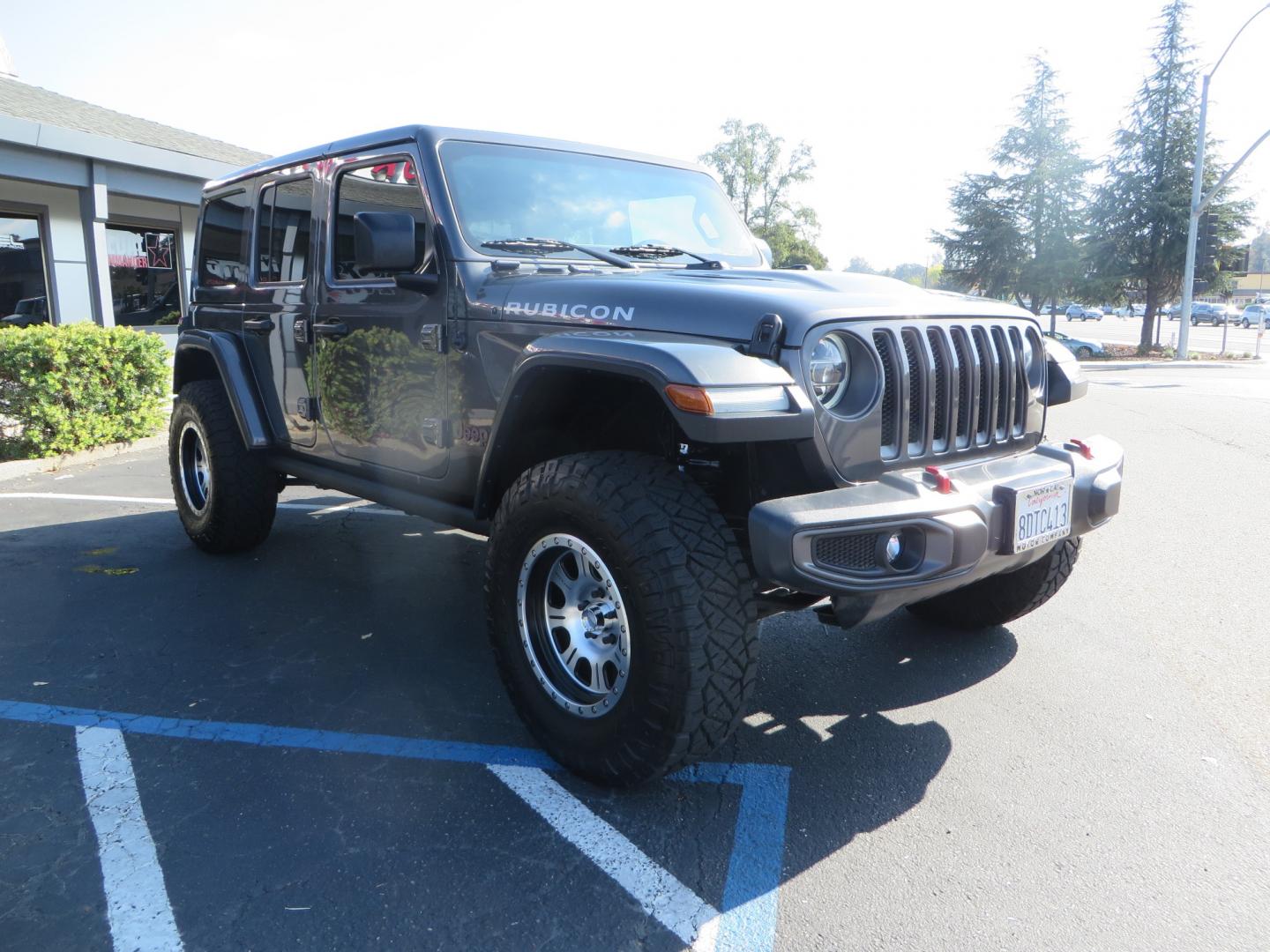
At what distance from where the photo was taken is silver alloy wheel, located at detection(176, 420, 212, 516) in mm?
5309

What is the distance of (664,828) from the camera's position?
2.63m

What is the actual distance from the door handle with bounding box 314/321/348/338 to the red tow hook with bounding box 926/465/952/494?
2520 mm

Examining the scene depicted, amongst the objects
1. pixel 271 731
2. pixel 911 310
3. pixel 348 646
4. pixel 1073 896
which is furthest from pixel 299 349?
pixel 1073 896

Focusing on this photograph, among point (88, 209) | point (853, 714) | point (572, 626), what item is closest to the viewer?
point (572, 626)

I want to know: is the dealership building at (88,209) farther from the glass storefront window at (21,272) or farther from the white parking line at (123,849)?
the white parking line at (123,849)

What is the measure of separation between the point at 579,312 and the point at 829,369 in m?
0.83

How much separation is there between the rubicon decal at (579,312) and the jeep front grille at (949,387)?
770mm

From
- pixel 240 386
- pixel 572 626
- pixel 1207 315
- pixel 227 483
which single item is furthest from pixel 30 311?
pixel 1207 315

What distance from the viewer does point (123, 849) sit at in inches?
98.4

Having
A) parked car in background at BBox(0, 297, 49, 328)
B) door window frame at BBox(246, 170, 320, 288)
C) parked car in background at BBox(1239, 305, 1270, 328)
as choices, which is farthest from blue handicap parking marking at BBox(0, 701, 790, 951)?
parked car in background at BBox(1239, 305, 1270, 328)

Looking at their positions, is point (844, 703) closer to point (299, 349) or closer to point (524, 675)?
point (524, 675)

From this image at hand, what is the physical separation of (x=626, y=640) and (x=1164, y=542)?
4403mm

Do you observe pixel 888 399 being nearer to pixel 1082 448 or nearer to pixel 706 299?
pixel 706 299

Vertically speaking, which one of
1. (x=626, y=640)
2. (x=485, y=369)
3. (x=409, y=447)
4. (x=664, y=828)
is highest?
(x=485, y=369)
